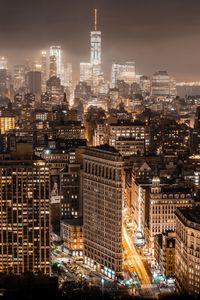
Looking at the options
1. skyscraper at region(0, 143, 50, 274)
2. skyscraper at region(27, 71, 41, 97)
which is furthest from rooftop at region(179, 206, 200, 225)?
skyscraper at region(27, 71, 41, 97)

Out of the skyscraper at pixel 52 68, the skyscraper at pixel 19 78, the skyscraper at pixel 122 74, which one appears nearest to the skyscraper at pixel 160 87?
the skyscraper at pixel 122 74

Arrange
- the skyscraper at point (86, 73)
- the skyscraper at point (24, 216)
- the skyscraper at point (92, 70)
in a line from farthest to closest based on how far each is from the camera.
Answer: the skyscraper at point (86, 73), the skyscraper at point (92, 70), the skyscraper at point (24, 216)

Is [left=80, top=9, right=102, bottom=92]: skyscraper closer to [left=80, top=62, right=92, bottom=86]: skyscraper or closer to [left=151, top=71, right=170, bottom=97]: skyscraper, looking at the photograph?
[left=80, top=62, right=92, bottom=86]: skyscraper

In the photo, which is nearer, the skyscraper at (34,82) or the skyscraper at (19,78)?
the skyscraper at (19,78)

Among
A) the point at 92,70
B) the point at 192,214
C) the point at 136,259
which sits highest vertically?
the point at 92,70

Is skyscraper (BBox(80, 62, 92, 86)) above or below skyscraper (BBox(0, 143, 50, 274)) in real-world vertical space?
above

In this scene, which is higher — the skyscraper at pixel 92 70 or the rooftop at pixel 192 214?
the skyscraper at pixel 92 70

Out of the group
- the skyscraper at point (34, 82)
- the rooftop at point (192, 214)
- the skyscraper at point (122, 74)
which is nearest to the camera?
the rooftop at point (192, 214)

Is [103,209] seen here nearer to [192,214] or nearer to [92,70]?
[192,214]

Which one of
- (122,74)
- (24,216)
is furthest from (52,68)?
(24,216)

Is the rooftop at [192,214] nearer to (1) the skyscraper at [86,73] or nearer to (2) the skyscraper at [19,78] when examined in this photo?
(1) the skyscraper at [86,73]

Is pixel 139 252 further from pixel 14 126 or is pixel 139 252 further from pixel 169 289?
pixel 14 126

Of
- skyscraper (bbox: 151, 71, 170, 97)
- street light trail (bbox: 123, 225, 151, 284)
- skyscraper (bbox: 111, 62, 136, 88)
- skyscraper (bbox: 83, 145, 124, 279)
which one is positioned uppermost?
skyscraper (bbox: 111, 62, 136, 88)
